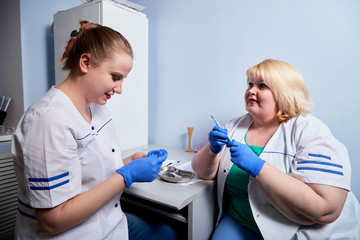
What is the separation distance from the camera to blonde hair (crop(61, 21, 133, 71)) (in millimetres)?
793

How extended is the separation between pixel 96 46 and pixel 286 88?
2.75 feet

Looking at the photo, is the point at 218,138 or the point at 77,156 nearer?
the point at 77,156

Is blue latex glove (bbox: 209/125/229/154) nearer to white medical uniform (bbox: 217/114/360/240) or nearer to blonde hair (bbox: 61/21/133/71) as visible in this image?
white medical uniform (bbox: 217/114/360/240)

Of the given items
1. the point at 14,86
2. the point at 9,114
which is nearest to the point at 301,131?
the point at 14,86

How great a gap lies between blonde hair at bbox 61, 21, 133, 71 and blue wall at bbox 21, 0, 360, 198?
0.92m

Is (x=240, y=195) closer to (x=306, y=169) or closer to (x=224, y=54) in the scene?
(x=306, y=169)

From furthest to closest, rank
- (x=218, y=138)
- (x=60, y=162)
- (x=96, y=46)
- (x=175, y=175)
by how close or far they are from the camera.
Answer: (x=175, y=175)
(x=218, y=138)
(x=96, y=46)
(x=60, y=162)

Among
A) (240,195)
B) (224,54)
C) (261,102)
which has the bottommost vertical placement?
(240,195)

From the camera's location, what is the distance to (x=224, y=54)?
1.58 meters

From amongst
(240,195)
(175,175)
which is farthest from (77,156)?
(240,195)

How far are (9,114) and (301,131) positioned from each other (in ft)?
7.79

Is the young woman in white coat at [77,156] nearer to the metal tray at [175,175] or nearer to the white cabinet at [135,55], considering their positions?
the metal tray at [175,175]

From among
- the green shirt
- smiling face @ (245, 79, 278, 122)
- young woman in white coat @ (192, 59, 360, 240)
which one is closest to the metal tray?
young woman in white coat @ (192, 59, 360, 240)

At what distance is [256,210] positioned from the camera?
948 mm
